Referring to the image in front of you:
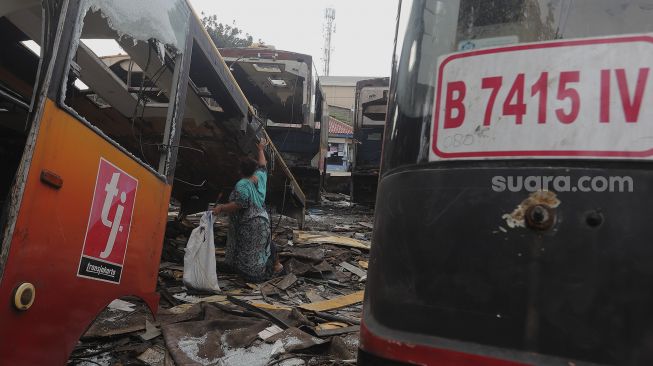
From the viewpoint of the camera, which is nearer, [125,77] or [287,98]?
[125,77]

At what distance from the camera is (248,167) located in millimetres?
4996

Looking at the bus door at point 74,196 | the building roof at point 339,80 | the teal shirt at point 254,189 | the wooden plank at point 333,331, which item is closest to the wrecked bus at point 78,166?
the bus door at point 74,196

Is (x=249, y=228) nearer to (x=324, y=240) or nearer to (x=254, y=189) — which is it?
(x=254, y=189)

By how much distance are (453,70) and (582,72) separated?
0.33m

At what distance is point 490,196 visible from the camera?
3.84ft

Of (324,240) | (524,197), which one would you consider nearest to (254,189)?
(324,240)

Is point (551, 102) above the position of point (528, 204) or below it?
above

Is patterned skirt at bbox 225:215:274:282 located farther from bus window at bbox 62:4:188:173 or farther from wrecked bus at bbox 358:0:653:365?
wrecked bus at bbox 358:0:653:365

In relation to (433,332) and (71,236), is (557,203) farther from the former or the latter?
(71,236)

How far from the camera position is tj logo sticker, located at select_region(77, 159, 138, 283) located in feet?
6.44

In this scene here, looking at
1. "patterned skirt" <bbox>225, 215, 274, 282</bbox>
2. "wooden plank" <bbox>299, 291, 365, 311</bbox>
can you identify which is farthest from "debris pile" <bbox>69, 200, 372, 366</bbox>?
"patterned skirt" <bbox>225, 215, 274, 282</bbox>

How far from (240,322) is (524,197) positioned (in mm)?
2622

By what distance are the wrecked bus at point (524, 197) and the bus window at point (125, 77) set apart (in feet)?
4.79

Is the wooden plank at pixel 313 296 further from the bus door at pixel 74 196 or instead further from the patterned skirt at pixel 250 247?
the bus door at pixel 74 196
